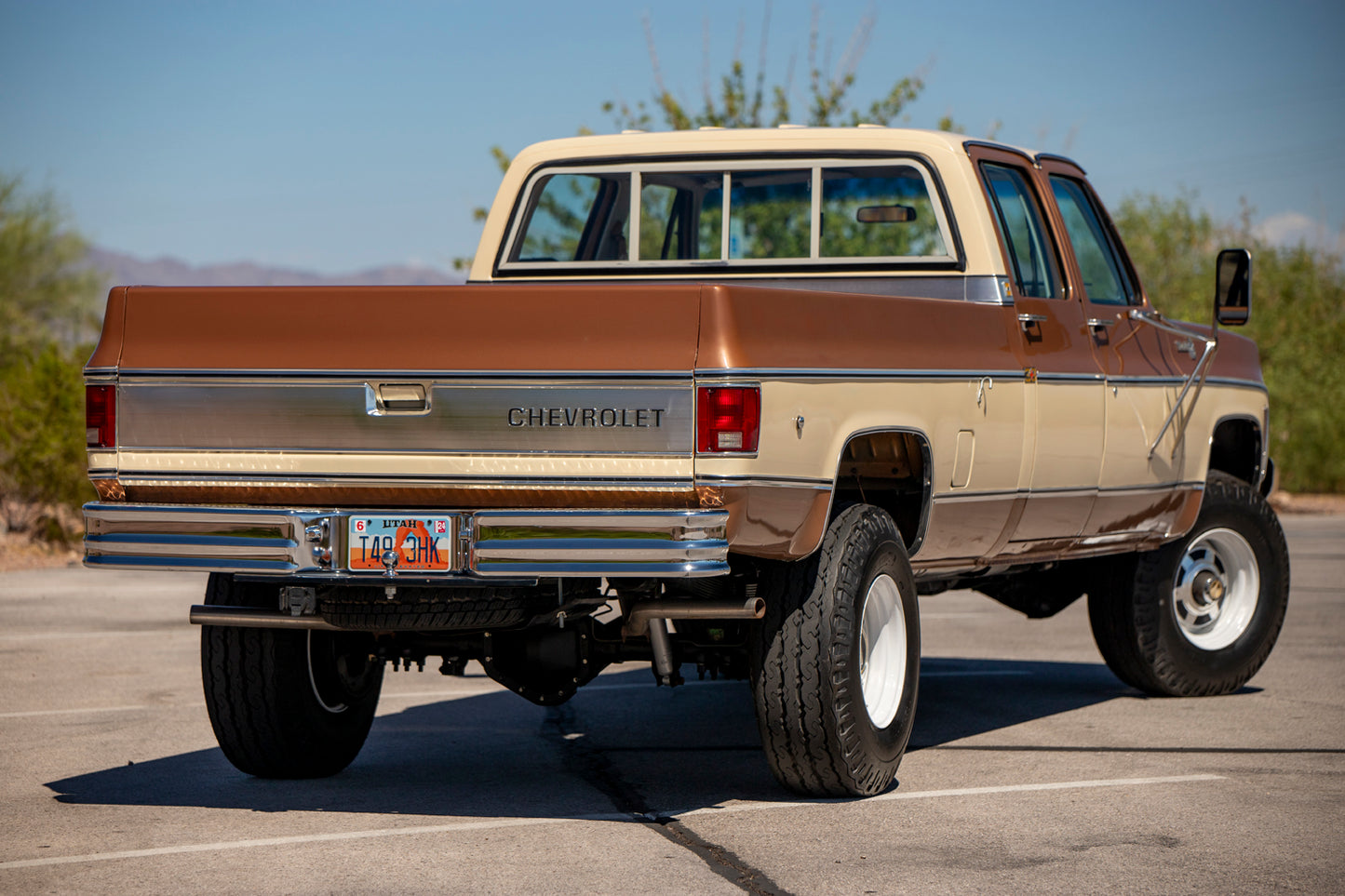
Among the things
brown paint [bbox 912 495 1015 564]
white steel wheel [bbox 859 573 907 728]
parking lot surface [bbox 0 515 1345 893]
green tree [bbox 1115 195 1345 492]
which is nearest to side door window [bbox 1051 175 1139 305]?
brown paint [bbox 912 495 1015 564]

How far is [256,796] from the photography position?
20.1ft

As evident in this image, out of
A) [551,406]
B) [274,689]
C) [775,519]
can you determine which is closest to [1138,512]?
[775,519]

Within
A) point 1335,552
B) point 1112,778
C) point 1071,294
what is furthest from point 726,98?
point 1112,778

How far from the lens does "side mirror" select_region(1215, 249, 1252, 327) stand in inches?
312

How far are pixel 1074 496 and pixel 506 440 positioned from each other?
2920mm

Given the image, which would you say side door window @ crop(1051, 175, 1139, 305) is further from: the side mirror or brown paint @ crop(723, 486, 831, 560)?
brown paint @ crop(723, 486, 831, 560)

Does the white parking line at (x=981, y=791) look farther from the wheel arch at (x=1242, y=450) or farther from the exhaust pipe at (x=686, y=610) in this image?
the wheel arch at (x=1242, y=450)

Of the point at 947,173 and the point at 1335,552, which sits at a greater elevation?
the point at 947,173

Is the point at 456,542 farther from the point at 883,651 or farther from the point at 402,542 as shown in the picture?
the point at 883,651

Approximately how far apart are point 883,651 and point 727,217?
7.56 ft

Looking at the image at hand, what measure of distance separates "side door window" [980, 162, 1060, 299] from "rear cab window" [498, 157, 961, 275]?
11.4 inches

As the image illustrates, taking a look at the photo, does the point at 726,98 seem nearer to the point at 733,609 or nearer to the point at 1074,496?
the point at 1074,496

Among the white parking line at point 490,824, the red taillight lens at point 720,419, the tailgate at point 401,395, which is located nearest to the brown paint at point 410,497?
the tailgate at point 401,395

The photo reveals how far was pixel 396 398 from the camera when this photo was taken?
543 centimetres
